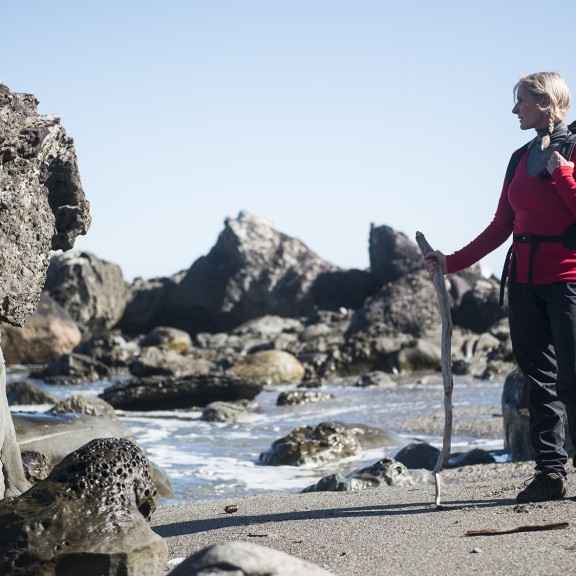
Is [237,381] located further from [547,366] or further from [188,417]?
[547,366]

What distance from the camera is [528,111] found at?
5133 mm

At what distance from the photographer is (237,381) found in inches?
661

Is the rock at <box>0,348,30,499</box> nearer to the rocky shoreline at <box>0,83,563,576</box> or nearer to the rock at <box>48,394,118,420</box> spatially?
the rocky shoreline at <box>0,83,563,576</box>

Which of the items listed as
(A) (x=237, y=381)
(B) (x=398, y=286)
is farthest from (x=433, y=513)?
(B) (x=398, y=286)

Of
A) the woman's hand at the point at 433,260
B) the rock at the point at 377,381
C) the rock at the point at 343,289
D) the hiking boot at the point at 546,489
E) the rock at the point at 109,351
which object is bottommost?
the rock at the point at 377,381

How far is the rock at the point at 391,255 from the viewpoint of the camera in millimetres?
33844

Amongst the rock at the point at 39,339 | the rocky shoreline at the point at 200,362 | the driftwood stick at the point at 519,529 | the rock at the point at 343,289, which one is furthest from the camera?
the rock at the point at 343,289

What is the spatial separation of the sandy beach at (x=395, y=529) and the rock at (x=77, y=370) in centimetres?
1644

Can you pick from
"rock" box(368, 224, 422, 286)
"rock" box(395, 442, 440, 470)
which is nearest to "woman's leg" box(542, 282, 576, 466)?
"rock" box(395, 442, 440, 470)

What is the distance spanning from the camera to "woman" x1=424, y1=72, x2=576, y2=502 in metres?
4.96

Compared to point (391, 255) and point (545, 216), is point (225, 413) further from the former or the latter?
point (391, 255)

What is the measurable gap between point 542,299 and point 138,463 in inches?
91.6

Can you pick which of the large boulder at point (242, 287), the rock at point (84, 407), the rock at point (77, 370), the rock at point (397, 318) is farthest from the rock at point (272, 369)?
the large boulder at point (242, 287)

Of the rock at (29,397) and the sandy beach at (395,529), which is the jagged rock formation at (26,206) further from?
the rock at (29,397)
